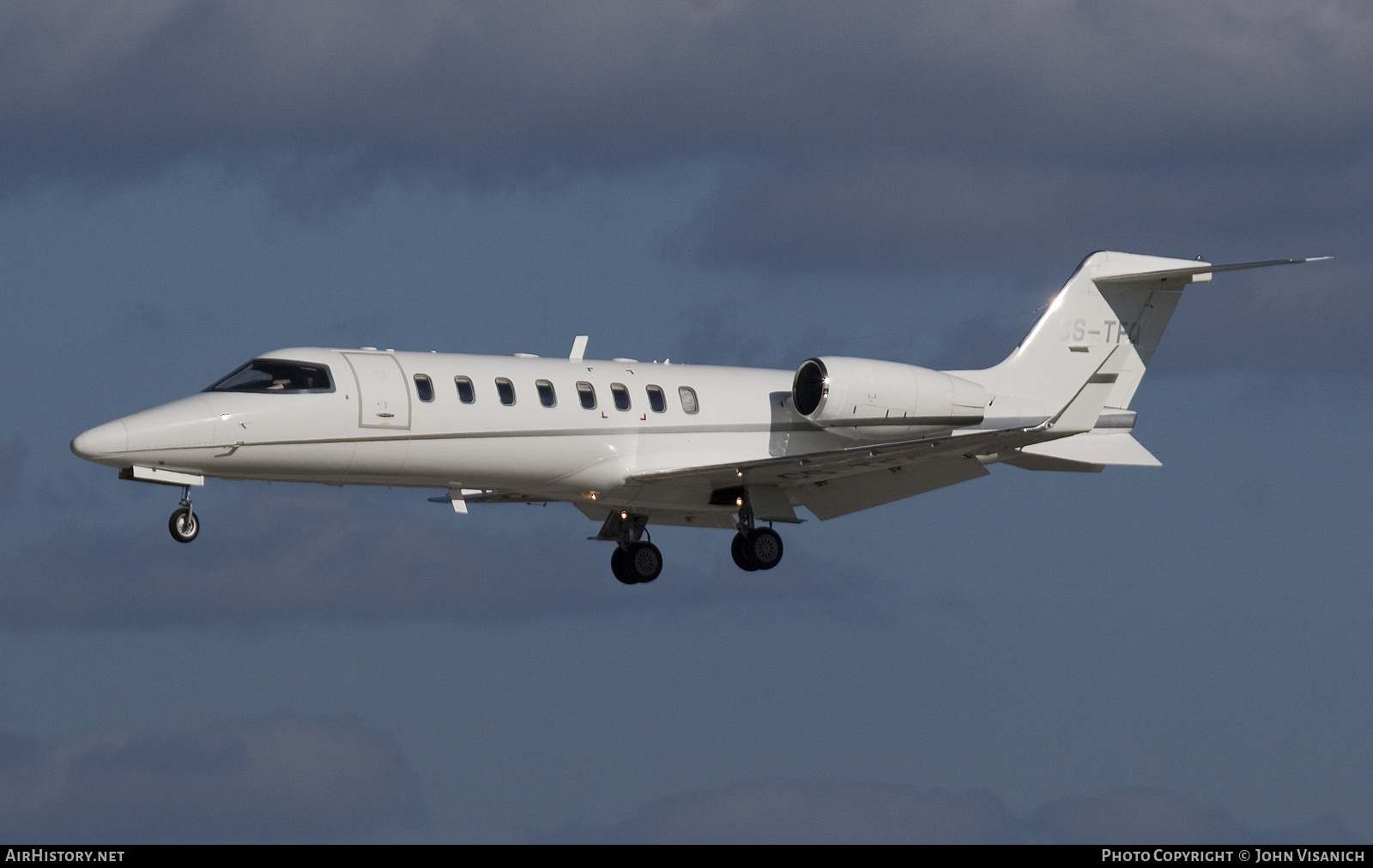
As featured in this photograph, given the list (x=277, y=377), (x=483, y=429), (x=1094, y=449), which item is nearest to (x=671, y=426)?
(x=483, y=429)

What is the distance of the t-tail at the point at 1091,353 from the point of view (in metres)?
36.4

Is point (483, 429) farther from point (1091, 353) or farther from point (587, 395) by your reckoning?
point (1091, 353)

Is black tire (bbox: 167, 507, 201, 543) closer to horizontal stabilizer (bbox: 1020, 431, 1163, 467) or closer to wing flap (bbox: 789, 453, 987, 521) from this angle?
wing flap (bbox: 789, 453, 987, 521)

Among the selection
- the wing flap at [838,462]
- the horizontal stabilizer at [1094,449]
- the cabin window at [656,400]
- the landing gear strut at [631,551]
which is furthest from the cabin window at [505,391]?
the horizontal stabilizer at [1094,449]

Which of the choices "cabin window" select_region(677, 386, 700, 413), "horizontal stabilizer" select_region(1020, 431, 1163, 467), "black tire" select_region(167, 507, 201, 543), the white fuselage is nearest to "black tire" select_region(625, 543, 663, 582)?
the white fuselage

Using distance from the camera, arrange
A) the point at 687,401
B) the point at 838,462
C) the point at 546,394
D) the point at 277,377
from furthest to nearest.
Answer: the point at 687,401
the point at 838,462
the point at 546,394
the point at 277,377

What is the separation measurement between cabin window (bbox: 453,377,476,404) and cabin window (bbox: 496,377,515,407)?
0.44 m

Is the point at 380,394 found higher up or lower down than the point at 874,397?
higher up

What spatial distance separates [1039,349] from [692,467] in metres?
7.54

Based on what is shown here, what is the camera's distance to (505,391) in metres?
32.5

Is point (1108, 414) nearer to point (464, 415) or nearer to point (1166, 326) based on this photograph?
point (1166, 326)

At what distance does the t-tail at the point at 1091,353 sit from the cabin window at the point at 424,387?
980cm

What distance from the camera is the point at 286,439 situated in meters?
30.7

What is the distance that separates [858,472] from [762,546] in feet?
6.44
